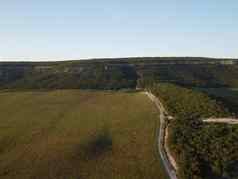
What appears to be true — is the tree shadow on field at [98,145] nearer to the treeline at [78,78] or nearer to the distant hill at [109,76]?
the treeline at [78,78]

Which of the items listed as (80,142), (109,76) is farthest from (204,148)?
(109,76)

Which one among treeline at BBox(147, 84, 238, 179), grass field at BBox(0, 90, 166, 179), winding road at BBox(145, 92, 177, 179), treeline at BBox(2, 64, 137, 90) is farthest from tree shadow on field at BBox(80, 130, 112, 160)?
treeline at BBox(2, 64, 137, 90)

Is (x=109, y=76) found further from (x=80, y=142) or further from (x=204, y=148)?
(x=204, y=148)

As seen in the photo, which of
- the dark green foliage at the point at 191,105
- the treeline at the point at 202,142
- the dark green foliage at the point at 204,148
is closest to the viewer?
the dark green foliage at the point at 204,148

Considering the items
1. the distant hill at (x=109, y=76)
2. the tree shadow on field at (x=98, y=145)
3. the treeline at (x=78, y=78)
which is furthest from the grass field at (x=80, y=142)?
the distant hill at (x=109, y=76)

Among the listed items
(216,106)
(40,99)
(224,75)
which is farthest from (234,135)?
(224,75)

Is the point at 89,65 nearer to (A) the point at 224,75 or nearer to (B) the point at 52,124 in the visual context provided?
(A) the point at 224,75

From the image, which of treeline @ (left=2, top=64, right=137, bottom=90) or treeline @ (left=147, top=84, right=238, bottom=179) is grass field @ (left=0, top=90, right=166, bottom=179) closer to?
treeline @ (left=147, top=84, right=238, bottom=179)
